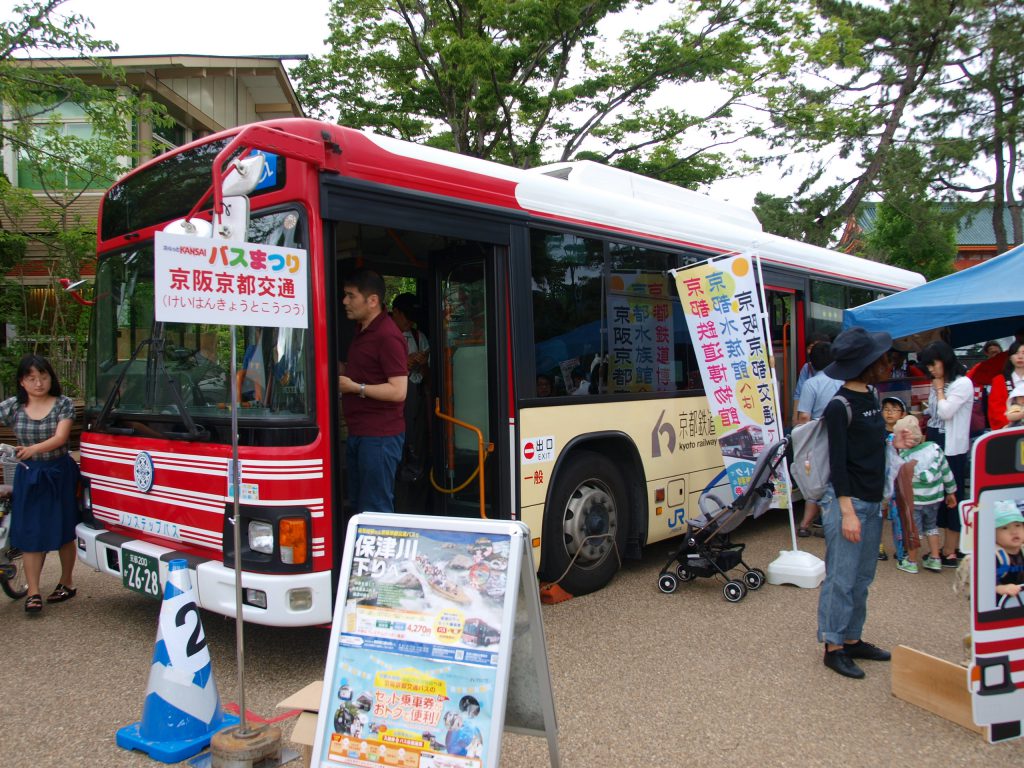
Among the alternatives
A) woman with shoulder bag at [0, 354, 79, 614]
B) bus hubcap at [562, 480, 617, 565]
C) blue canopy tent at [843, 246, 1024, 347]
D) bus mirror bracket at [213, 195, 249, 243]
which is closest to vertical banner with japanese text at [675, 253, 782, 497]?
bus hubcap at [562, 480, 617, 565]

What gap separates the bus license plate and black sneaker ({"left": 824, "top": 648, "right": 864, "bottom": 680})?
11.9ft

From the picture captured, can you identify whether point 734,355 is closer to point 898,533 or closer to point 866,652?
point 898,533

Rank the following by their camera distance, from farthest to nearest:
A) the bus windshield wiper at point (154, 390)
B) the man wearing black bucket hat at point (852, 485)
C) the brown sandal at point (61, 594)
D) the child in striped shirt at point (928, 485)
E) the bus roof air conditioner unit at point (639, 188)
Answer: the bus roof air conditioner unit at point (639, 188)
the child in striped shirt at point (928, 485)
the brown sandal at point (61, 594)
the bus windshield wiper at point (154, 390)
the man wearing black bucket hat at point (852, 485)

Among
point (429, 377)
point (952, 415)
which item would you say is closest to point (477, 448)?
point (429, 377)

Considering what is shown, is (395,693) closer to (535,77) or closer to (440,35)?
(440,35)

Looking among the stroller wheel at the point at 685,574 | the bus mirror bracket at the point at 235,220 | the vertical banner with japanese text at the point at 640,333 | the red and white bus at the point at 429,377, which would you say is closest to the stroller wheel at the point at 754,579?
the stroller wheel at the point at 685,574

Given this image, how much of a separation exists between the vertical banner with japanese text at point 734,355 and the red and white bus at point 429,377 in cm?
29

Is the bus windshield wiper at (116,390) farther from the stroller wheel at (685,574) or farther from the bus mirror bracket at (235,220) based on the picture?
the stroller wheel at (685,574)

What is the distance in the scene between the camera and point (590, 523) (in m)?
5.39

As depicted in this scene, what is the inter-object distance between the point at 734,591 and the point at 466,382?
2.34m

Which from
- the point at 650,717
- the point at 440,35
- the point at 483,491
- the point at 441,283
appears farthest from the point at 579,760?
the point at 440,35

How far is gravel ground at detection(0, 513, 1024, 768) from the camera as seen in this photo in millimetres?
3324

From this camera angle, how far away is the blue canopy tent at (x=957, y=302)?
22.2ft

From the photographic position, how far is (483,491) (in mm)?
4883
